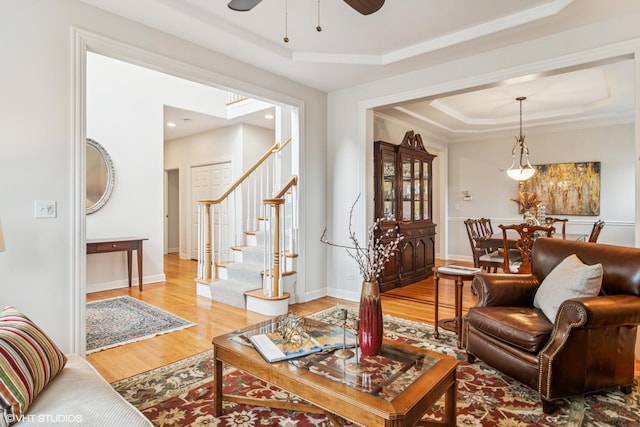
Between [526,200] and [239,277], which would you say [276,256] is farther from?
[526,200]

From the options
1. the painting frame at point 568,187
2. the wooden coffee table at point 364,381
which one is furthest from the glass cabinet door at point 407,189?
the wooden coffee table at point 364,381

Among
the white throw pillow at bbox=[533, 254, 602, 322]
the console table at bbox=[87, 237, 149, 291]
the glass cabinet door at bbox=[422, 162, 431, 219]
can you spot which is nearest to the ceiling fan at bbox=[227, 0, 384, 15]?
the white throw pillow at bbox=[533, 254, 602, 322]

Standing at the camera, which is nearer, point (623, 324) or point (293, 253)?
point (623, 324)

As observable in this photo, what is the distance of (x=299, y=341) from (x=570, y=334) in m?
1.47

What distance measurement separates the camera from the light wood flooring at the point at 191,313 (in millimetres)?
2709

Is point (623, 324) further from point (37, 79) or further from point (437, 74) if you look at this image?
point (37, 79)

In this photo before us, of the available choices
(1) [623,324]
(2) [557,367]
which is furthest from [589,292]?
(2) [557,367]

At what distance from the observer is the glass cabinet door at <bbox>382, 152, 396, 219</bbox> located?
16.4 ft

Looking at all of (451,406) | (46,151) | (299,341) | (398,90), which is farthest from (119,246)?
(451,406)

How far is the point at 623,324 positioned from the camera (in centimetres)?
204

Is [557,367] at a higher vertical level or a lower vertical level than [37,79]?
lower

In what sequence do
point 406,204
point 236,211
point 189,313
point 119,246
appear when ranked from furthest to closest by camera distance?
point 236,211
point 406,204
point 119,246
point 189,313

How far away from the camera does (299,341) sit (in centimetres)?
186

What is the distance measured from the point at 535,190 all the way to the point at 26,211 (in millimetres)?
7388
